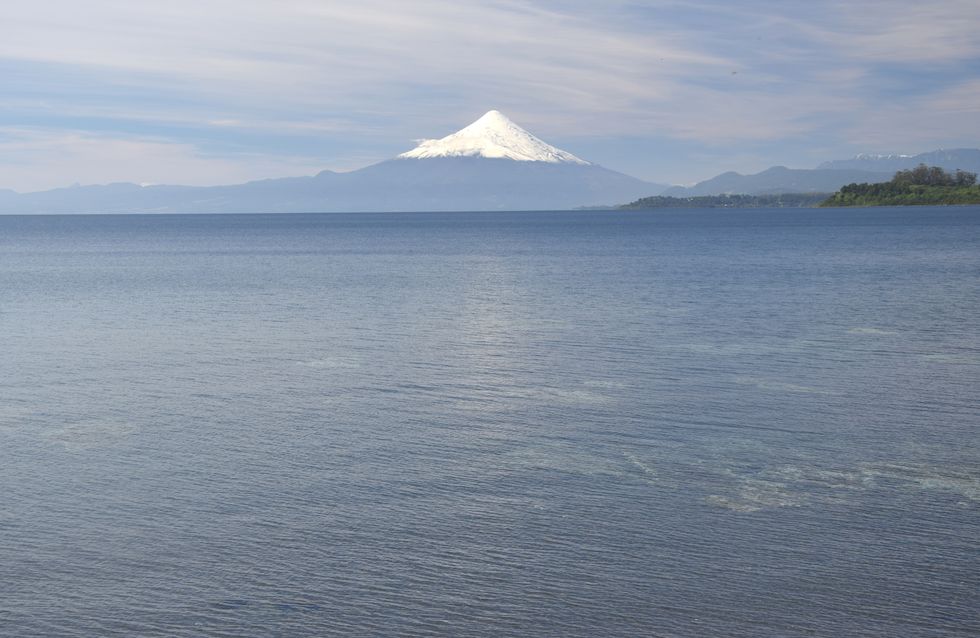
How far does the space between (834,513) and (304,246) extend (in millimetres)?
139506

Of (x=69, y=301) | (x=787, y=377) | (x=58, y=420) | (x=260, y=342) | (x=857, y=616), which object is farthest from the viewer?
(x=69, y=301)

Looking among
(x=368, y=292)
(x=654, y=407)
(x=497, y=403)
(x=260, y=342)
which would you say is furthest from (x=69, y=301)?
(x=654, y=407)

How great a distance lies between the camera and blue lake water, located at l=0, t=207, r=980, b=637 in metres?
16.8

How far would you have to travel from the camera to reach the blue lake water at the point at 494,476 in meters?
16.8

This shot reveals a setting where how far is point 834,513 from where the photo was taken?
68.3 ft

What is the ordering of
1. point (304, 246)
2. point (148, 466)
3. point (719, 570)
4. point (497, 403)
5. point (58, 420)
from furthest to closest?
point (304, 246) < point (497, 403) < point (58, 420) < point (148, 466) < point (719, 570)

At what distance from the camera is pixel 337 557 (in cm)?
1870

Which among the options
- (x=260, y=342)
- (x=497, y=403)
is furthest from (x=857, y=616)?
(x=260, y=342)

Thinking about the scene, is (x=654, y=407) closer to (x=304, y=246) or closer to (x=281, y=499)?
(x=281, y=499)

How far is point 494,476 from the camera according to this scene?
23.5 meters

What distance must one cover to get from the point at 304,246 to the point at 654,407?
130 meters

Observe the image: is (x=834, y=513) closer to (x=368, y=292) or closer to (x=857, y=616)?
(x=857, y=616)

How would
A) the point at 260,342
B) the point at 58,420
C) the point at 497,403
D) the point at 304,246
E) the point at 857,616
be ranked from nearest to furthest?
the point at 857,616 < the point at 58,420 < the point at 497,403 < the point at 260,342 < the point at 304,246

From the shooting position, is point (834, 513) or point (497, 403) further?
point (497, 403)
